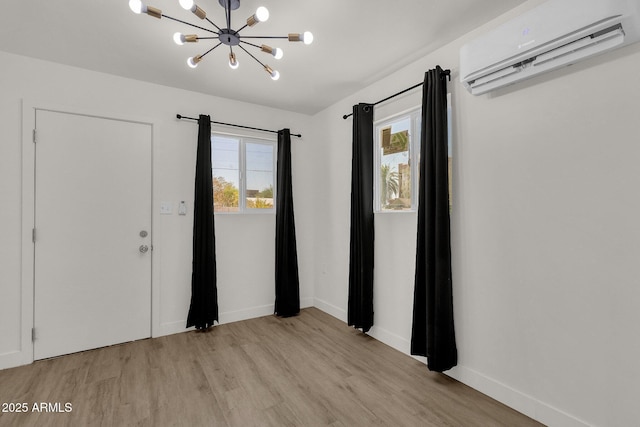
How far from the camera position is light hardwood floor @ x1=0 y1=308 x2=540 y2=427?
73.2 inches

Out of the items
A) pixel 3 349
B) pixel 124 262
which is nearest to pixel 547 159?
pixel 124 262

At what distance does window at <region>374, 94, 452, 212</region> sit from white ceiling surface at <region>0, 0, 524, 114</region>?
52cm

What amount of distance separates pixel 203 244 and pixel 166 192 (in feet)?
2.23

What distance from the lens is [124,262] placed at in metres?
2.95

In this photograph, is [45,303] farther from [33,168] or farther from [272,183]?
[272,183]

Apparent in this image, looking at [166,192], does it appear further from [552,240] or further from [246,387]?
[552,240]

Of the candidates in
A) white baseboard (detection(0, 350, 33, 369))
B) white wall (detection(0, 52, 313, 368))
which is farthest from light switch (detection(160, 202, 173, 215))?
white baseboard (detection(0, 350, 33, 369))

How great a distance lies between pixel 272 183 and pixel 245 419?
266 centimetres

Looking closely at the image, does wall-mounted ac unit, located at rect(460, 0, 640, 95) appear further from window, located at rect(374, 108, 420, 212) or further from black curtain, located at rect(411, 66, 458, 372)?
window, located at rect(374, 108, 420, 212)

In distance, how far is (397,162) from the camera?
9.75 feet

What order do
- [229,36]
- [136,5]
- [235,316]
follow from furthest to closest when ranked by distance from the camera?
[235,316] < [229,36] < [136,5]

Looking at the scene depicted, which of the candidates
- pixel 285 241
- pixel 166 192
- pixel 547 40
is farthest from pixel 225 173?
pixel 547 40

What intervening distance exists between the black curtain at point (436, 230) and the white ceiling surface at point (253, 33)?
0.42 m

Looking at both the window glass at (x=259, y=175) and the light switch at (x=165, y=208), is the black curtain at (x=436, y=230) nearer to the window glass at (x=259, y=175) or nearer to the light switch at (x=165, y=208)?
the window glass at (x=259, y=175)
